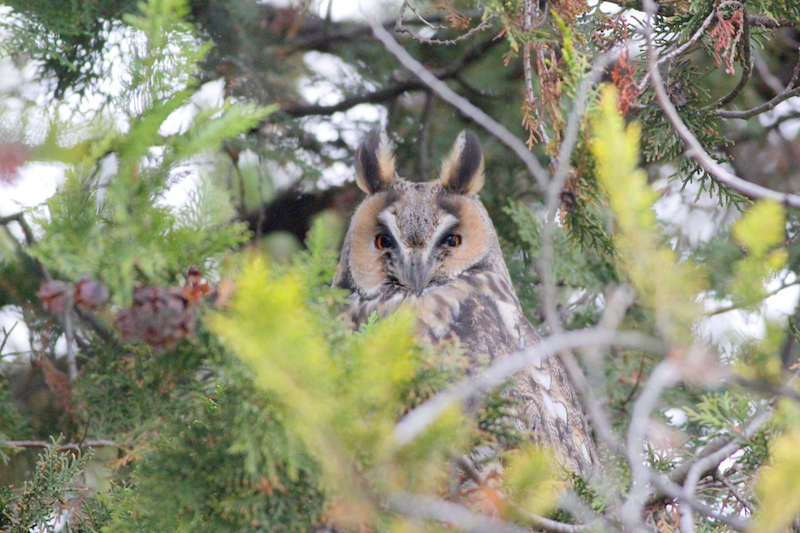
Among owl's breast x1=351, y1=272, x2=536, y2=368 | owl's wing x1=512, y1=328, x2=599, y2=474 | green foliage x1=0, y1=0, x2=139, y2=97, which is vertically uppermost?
green foliage x1=0, y1=0, x2=139, y2=97

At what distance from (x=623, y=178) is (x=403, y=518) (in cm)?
64

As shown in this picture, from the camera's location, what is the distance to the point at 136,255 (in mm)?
1239

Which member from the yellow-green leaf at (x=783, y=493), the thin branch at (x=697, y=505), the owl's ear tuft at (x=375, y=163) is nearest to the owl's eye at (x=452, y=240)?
the owl's ear tuft at (x=375, y=163)

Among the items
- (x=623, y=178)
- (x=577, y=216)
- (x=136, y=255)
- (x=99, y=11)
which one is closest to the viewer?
(x=623, y=178)

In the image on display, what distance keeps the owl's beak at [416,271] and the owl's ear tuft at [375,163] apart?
37 cm

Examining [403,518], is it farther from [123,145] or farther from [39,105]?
[39,105]

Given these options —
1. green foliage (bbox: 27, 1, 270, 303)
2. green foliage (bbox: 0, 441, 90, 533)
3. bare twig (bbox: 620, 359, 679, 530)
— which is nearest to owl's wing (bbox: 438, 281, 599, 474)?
bare twig (bbox: 620, 359, 679, 530)

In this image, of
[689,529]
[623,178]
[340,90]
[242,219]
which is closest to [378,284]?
[242,219]

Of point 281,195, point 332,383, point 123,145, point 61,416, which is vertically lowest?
point 61,416

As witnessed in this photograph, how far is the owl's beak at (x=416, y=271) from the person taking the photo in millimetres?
2311

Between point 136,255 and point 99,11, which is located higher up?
point 99,11

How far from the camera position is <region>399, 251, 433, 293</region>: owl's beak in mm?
2311

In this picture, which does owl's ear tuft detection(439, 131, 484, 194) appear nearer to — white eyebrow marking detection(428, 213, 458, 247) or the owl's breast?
white eyebrow marking detection(428, 213, 458, 247)

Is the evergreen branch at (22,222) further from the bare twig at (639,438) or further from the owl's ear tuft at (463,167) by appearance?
the bare twig at (639,438)
